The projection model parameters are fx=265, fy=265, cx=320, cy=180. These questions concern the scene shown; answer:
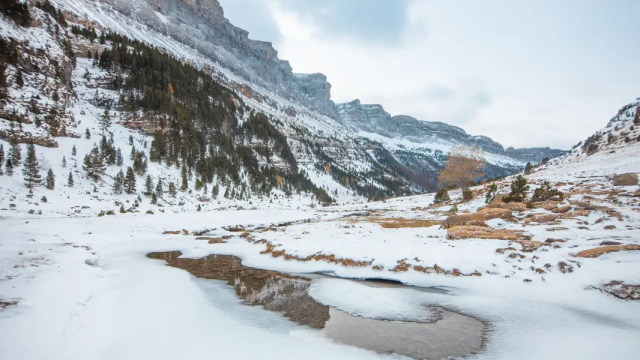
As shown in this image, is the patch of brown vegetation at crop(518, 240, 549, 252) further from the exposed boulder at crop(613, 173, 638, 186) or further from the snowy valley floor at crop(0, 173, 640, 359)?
the exposed boulder at crop(613, 173, 638, 186)

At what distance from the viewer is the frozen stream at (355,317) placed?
666 centimetres

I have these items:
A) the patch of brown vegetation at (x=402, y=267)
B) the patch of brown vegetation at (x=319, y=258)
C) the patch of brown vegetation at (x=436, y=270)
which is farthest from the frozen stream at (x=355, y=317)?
the patch of brown vegetation at (x=319, y=258)

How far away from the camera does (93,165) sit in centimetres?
4081

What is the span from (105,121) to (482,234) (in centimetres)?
7161

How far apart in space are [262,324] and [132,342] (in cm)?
310

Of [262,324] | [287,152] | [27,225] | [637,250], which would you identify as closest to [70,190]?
[27,225]

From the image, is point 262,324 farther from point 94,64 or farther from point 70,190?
Answer: point 94,64

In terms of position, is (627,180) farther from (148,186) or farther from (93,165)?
(93,165)

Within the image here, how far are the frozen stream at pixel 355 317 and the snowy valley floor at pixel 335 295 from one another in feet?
0.37

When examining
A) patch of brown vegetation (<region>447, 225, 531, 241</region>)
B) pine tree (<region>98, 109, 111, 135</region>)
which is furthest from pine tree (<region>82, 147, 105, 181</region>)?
patch of brown vegetation (<region>447, 225, 531, 241</region>)

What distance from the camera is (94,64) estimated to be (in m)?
69.6

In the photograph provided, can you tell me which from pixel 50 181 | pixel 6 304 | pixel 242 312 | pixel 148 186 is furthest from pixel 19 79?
pixel 242 312

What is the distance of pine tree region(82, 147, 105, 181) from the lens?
40.5 m

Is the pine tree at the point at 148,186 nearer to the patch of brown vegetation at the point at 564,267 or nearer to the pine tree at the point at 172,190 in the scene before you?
the pine tree at the point at 172,190
